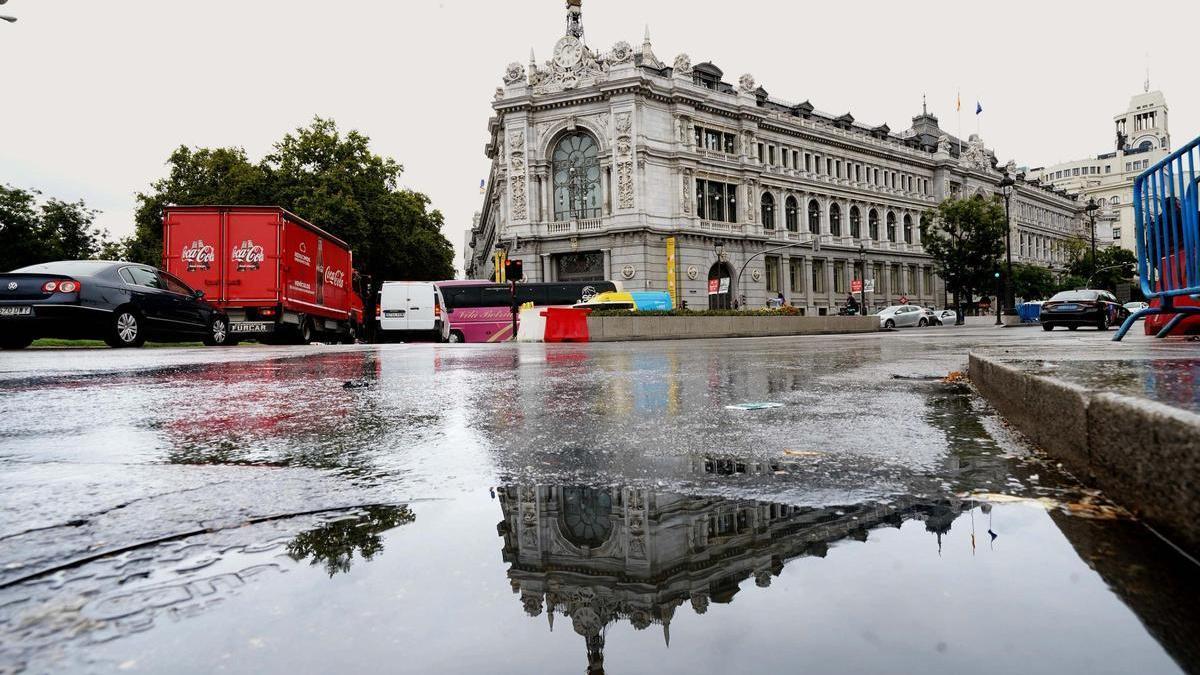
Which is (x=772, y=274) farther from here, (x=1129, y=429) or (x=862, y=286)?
(x=1129, y=429)

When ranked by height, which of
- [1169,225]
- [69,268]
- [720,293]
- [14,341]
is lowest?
[14,341]

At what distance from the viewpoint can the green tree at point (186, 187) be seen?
4497 centimetres

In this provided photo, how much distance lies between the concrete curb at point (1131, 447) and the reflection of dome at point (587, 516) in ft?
4.10

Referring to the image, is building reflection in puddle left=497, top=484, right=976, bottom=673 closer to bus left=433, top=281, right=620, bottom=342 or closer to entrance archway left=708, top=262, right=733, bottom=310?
bus left=433, top=281, right=620, bottom=342

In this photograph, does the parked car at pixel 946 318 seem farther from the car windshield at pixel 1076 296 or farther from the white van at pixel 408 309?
the white van at pixel 408 309

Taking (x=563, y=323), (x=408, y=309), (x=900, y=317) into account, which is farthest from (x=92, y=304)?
(x=900, y=317)

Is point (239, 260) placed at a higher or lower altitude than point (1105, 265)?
lower

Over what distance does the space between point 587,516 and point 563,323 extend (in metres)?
22.6

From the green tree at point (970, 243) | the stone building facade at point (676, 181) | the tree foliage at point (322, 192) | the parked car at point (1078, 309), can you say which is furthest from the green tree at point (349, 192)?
the green tree at point (970, 243)

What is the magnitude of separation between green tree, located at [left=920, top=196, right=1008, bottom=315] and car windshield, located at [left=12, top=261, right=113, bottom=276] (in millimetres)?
53117

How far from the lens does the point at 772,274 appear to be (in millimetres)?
56375

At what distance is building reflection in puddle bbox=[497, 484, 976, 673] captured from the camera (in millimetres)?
1424

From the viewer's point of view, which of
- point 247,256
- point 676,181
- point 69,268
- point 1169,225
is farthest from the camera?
point 676,181

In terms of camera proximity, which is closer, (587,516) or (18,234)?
(587,516)
